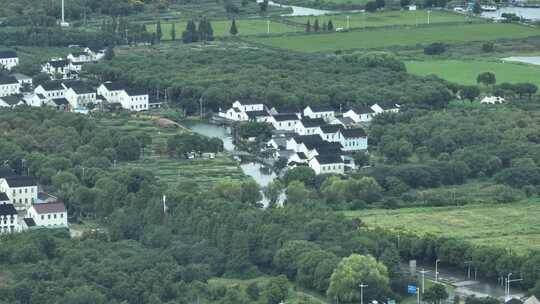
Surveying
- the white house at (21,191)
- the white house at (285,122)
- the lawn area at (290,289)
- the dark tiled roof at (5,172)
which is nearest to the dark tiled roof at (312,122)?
the white house at (285,122)

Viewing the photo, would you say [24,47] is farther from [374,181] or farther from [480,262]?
[480,262]

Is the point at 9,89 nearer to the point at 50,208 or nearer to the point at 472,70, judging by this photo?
the point at 472,70

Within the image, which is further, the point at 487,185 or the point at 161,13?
the point at 161,13

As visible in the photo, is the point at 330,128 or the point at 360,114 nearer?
the point at 330,128

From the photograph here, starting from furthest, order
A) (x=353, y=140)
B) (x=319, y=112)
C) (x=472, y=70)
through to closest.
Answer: (x=472, y=70), (x=319, y=112), (x=353, y=140)

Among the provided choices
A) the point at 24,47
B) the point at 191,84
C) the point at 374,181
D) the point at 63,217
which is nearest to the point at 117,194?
the point at 63,217

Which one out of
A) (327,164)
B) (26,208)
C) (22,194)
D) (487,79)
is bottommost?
(26,208)

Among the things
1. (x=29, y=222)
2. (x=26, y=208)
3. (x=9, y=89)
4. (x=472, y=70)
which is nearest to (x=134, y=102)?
(x=9, y=89)
